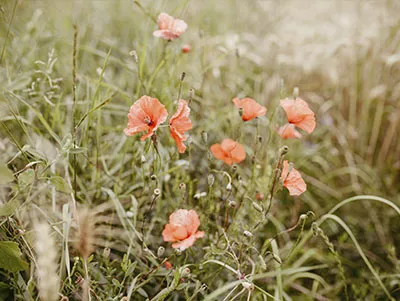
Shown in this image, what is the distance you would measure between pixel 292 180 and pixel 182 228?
0.28 metres

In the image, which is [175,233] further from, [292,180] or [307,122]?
[307,122]

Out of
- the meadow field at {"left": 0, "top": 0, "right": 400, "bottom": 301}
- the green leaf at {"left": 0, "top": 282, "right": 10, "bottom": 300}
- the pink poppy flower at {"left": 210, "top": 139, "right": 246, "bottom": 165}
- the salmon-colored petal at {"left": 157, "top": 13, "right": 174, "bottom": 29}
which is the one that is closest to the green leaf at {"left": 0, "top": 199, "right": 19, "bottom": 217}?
the meadow field at {"left": 0, "top": 0, "right": 400, "bottom": 301}

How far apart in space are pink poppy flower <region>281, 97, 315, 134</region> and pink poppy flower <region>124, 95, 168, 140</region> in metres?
0.30

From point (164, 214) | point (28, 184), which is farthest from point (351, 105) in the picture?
point (28, 184)

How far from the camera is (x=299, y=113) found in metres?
0.96

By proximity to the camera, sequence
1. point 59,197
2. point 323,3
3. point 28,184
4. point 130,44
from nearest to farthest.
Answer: point 28,184 → point 59,197 → point 130,44 → point 323,3

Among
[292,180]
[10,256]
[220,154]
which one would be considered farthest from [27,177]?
[292,180]

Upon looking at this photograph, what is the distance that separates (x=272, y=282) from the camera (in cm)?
120

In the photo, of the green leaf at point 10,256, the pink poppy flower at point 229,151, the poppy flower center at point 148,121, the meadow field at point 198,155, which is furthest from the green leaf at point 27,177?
the pink poppy flower at point 229,151

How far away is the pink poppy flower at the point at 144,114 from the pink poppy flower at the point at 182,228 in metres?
0.21

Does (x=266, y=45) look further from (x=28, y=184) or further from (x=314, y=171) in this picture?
(x=28, y=184)

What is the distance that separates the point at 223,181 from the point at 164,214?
7.8 inches

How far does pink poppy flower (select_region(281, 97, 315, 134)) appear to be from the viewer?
95 cm

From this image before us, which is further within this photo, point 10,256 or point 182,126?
point 182,126
